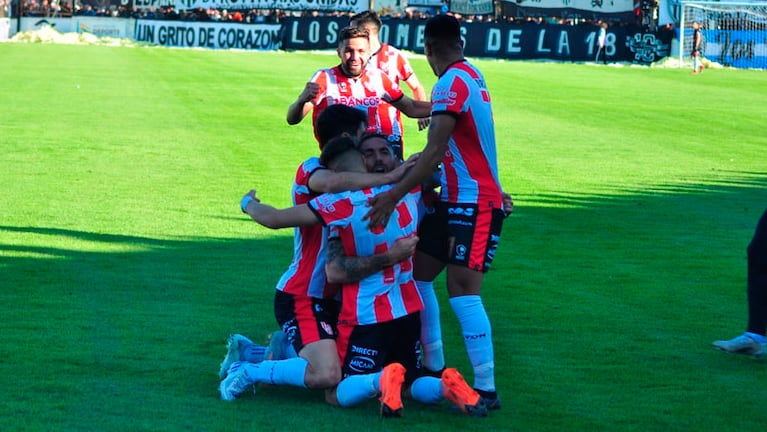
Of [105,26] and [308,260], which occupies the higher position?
[308,260]

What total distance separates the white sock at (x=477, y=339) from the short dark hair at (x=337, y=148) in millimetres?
916

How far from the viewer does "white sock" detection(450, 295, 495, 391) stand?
5.84 m

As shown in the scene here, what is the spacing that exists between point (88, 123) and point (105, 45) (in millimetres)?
34428

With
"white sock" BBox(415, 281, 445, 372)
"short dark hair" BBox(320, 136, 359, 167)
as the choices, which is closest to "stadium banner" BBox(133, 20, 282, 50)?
"white sock" BBox(415, 281, 445, 372)

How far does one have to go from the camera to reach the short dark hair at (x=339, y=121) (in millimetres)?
6203

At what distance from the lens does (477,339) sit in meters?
5.88

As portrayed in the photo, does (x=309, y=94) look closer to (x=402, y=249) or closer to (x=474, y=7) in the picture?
(x=402, y=249)

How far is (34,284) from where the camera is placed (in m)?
8.69

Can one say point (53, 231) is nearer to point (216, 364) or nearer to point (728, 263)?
point (216, 364)

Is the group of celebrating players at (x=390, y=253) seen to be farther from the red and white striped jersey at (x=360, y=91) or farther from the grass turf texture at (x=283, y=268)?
the red and white striped jersey at (x=360, y=91)

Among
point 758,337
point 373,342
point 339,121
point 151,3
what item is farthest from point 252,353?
point 151,3

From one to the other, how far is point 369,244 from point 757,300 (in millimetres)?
2507

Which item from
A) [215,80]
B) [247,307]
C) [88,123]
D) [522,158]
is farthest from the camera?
[215,80]

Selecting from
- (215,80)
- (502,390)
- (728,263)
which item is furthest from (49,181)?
(215,80)
